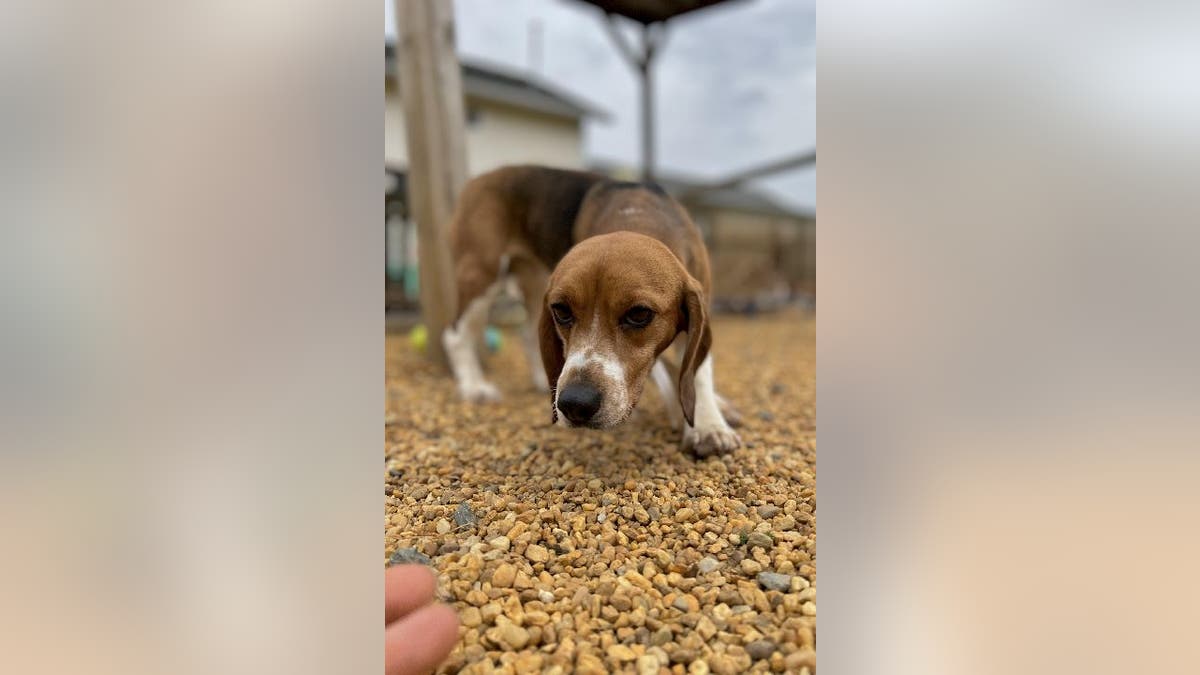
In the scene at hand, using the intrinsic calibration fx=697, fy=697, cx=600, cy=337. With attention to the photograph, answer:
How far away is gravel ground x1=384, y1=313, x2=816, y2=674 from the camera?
126cm

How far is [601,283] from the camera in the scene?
2.11m

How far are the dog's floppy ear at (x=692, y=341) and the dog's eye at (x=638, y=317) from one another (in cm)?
16

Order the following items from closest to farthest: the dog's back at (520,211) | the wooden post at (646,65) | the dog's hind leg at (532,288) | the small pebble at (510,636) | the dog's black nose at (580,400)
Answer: the small pebble at (510,636)
the dog's black nose at (580,400)
the dog's back at (520,211)
the dog's hind leg at (532,288)
the wooden post at (646,65)

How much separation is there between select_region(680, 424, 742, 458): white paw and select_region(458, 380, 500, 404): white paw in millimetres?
1578

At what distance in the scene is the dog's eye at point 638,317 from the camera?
6.95ft

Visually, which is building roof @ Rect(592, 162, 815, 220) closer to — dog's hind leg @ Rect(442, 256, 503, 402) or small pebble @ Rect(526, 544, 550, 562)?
dog's hind leg @ Rect(442, 256, 503, 402)

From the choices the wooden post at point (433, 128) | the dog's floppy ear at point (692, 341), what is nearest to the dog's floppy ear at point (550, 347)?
the dog's floppy ear at point (692, 341)

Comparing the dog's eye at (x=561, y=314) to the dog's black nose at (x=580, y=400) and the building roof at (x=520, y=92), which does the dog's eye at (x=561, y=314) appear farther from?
the building roof at (x=520, y=92)

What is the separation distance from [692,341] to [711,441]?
1.34ft

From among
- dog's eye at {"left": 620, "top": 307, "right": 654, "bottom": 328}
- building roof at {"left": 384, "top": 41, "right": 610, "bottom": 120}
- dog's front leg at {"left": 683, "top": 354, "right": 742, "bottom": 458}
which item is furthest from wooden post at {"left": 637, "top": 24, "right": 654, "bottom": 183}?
dog's eye at {"left": 620, "top": 307, "right": 654, "bottom": 328}
